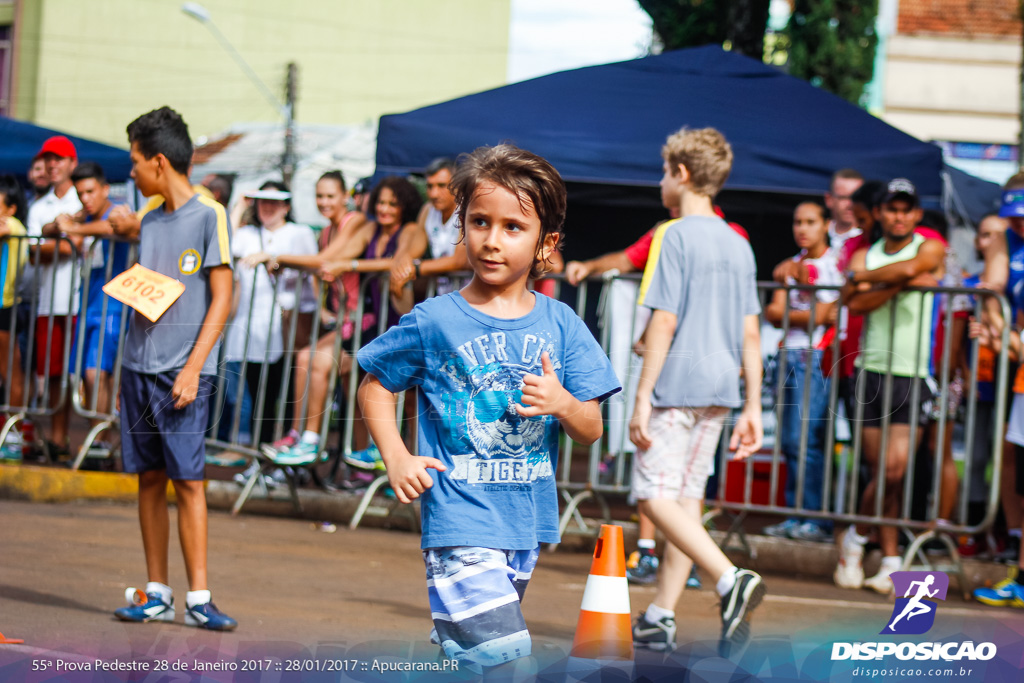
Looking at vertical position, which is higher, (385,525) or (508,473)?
(508,473)

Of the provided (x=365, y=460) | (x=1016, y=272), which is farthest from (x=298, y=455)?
(x=1016, y=272)

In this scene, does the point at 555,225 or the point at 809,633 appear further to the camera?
the point at 809,633

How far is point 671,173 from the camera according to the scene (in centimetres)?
473

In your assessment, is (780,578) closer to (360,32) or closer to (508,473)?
(508,473)

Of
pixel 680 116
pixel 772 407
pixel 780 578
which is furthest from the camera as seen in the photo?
pixel 680 116

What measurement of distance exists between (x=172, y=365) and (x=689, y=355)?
1.96 metres

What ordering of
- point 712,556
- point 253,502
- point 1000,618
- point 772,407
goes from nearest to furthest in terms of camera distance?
1. point 712,556
2. point 1000,618
3. point 772,407
4. point 253,502

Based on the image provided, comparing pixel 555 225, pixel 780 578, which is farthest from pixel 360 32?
pixel 555 225

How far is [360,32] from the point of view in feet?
127

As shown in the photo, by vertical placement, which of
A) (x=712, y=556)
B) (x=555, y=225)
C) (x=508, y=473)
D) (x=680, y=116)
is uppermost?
(x=680, y=116)

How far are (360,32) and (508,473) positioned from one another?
37.8 m

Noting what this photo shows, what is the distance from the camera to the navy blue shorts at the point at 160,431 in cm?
438

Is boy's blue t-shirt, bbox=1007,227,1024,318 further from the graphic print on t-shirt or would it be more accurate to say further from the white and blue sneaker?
the graphic print on t-shirt

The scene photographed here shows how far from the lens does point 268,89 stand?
35.9 meters
